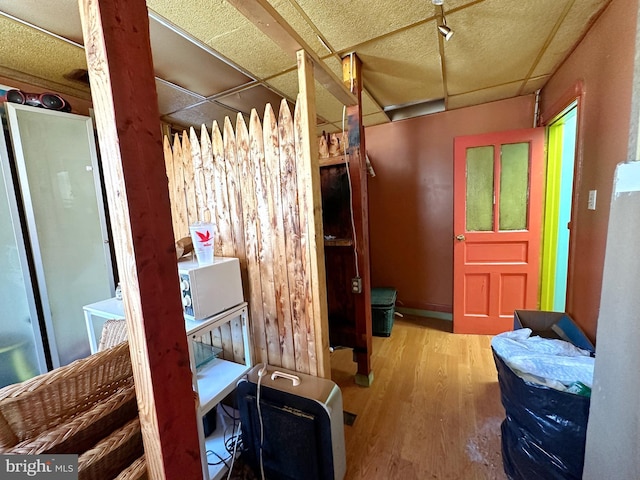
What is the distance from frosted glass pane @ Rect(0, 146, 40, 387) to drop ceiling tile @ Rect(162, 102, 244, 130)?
5.02 feet

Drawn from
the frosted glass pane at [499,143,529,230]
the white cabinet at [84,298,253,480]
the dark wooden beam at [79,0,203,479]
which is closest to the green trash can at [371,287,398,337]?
the frosted glass pane at [499,143,529,230]

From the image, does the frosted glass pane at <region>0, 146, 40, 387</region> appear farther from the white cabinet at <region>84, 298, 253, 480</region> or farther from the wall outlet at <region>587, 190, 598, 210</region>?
the wall outlet at <region>587, 190, 598, 210</region>

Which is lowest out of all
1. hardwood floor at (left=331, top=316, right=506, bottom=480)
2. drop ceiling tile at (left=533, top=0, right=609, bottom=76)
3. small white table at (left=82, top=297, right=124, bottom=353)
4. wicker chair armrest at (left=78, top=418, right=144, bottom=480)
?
hardwood floor at (left=331, top=316, right=506, bottom=480)

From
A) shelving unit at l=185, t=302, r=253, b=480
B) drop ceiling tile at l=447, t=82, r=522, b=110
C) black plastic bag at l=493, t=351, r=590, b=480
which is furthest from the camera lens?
drop ceiling tile at l=447, t=82, r=522, b=110

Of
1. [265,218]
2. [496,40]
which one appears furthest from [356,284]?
[496,40]

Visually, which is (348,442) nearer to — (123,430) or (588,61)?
(123,430)

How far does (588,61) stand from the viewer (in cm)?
161

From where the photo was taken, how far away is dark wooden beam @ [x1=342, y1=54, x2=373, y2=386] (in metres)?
1.86

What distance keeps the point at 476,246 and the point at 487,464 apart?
6.08ft

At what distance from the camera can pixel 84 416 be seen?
0.74m

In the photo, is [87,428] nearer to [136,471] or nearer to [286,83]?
[136,471]

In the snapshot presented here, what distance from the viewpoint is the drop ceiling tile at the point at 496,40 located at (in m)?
1.46

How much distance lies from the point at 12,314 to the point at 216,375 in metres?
1.67

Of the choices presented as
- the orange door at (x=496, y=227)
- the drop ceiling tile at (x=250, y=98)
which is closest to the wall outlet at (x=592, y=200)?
the orange door at (x=496, y=227)
